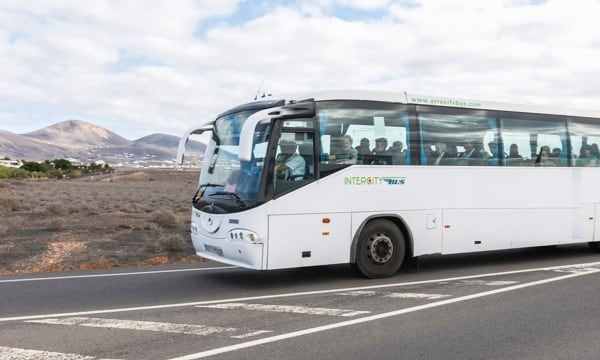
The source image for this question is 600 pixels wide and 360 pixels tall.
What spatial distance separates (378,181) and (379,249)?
3.90ft

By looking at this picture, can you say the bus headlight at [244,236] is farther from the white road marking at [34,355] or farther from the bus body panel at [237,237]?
the white road marking at [34,355]

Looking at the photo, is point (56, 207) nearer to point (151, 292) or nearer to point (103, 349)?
point (151, 292)

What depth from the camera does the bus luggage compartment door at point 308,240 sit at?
29.8ft

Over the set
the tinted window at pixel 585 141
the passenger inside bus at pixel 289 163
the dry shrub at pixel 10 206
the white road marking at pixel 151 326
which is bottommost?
the white road marking at pixel 151 326

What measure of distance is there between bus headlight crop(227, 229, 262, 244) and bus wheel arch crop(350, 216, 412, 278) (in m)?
1.82

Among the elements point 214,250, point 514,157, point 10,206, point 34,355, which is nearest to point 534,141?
point 514,157

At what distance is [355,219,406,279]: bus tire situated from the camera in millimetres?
10000

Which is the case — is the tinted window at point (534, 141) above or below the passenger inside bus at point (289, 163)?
above

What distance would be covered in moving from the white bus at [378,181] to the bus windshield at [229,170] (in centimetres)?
2

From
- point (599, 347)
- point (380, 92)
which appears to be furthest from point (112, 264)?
point (599, 347)

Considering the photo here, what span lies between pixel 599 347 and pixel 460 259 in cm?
692

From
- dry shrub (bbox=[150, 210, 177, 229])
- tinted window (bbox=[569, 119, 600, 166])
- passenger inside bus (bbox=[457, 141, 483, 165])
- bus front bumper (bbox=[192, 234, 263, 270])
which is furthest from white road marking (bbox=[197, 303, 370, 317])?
dry shrub (bbox=[150, 210, 177, 229])

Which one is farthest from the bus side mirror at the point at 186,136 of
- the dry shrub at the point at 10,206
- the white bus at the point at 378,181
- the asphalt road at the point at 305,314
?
the dry shrub at the point at 10,206

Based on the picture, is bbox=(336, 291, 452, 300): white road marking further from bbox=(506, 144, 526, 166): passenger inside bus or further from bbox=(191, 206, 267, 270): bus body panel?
bbox=(506, 144, 526, 166): passenger inside bus
